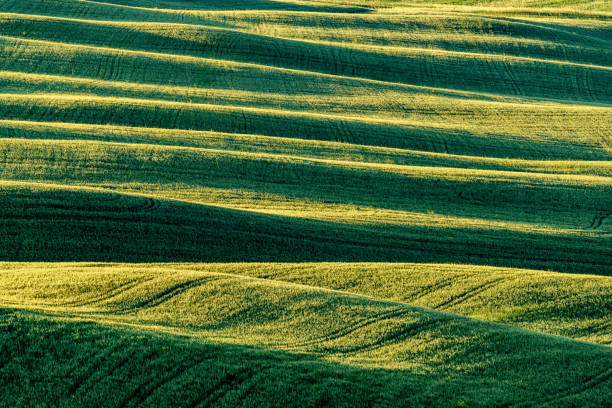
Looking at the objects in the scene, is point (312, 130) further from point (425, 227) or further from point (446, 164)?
point (425, 227)

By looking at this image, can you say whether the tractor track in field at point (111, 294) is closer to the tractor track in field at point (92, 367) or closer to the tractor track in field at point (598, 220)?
the tractor track in field at point (92, 367)

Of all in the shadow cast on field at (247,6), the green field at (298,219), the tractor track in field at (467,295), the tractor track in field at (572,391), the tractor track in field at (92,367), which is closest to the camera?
the tractor track in field at (92,367)

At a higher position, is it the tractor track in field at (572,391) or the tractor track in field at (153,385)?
the tractor track in field at (153,385)

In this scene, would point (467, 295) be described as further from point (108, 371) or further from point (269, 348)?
point (108, 371)

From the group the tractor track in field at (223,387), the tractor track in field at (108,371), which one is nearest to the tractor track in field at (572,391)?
the tractor track in field at (223,387)

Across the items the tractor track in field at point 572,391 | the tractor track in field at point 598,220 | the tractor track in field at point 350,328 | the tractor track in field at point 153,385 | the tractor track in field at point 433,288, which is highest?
the tractor track in field at point 153,385

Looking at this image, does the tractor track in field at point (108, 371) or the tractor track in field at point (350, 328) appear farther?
the tractor track in field at point (350, 328)

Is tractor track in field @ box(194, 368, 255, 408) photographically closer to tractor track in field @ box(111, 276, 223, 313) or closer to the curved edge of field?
the curved edge of field

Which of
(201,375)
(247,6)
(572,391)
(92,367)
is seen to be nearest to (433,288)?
(572,391)

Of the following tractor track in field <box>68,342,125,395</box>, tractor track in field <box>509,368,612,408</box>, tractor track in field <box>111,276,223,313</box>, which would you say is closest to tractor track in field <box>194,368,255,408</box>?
tractor track in field <box>68,342,125,395</box>
